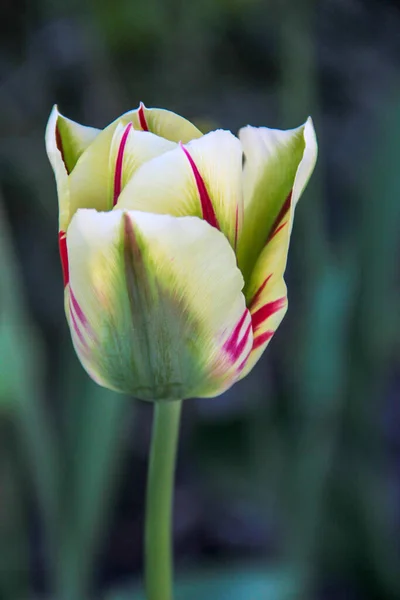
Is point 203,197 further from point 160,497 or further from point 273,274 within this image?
point 160,497

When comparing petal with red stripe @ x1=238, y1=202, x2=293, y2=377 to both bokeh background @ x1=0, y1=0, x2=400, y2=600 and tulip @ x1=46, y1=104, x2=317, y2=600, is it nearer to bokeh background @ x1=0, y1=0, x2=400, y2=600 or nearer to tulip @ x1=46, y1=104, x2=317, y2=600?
tulip @ x1=46, y1=104, x2=317, y2=600

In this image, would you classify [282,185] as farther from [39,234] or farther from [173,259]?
[39,234]

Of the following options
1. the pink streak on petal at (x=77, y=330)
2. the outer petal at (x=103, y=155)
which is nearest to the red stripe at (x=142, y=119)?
the outer petal at (x=103, y=155)

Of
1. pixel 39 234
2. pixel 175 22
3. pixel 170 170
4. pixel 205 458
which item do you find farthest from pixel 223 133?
pixel 39 234

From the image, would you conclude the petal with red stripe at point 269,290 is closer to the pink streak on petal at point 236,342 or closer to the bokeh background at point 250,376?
the pink streak on petal at point 236,342

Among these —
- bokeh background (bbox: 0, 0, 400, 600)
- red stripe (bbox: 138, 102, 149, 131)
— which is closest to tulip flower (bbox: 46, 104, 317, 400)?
red stripe (bbox: 138, 102, 149, 131)
